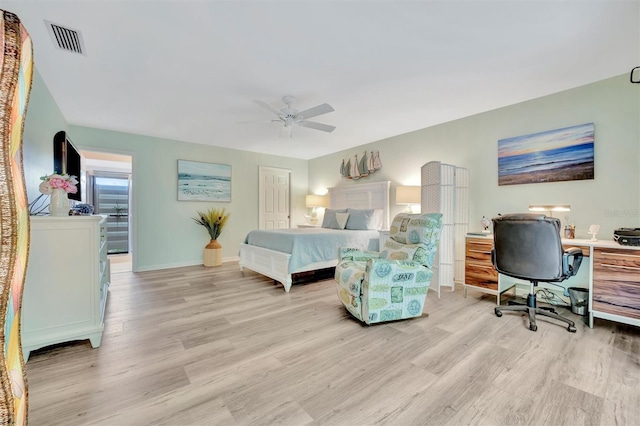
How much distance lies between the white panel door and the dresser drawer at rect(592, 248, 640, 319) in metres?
5.40

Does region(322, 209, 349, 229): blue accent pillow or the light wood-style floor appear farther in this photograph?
region(322, 209, 349, 229): blue accent pillow

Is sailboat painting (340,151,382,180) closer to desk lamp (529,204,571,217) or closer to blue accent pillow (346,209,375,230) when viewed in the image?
blue accent pillow (346,209,375,230)

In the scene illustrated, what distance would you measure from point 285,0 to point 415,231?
227 cm

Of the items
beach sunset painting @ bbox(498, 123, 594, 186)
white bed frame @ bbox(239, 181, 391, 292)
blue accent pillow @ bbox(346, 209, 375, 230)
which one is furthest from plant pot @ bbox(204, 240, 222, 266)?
beach sunset painting @ bbox(498, 123, 594, 186)

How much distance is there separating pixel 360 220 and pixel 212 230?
2.86 m

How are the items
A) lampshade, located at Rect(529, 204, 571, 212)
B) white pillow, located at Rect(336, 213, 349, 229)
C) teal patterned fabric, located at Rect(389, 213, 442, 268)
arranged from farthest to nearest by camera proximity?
white pillow, located at Rect(336, 213, 349, 229), lampshade, located at Rect(529, 204, 571, 212), teal patterned fabric, located at Rect(389, 213, 442, 268)

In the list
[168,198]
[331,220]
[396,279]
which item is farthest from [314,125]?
[168,198]

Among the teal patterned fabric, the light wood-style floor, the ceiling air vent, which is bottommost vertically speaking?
the light wood-style floor

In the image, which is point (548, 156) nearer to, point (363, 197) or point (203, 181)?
point (363, 197)

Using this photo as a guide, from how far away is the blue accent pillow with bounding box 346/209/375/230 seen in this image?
4812 millimetres

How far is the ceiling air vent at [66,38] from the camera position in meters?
2.08

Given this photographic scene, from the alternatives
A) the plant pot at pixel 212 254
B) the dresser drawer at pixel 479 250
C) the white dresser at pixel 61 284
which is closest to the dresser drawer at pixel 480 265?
the dresser drawer at pixel 479 250

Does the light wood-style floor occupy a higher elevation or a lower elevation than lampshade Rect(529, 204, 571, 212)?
lower

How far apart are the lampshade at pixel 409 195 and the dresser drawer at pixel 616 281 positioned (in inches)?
86.1
